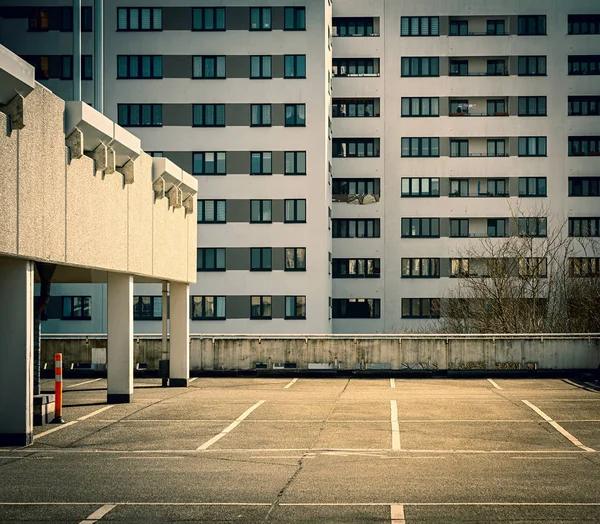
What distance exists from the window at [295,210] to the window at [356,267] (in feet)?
30.4

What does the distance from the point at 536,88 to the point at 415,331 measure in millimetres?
18691

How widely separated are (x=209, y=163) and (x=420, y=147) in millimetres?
16546

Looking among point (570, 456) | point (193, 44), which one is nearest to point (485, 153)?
point (193, 44)

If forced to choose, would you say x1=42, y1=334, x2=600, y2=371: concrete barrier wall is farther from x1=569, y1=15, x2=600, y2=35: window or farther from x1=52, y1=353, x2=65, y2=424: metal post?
x1=569, y1=15, x2=600, y2=35: window

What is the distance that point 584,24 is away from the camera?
71062 millimetres

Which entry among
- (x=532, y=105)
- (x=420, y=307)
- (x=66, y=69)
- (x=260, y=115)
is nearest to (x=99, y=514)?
(x=260, y=115)

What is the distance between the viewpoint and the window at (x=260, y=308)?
200 ft

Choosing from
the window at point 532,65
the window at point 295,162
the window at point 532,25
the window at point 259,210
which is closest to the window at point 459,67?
the window at point 532,65

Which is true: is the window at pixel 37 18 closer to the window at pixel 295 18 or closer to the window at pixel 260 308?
the window at pixel 295 18

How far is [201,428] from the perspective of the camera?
2044cm

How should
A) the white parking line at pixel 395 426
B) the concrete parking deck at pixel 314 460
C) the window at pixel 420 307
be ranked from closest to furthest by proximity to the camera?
the concrete parking deck at pixel 314 460 → the white parking line at pixel 395 426 → the window at pixel 420 307

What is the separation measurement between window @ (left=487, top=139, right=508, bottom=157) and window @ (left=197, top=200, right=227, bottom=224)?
799 inches

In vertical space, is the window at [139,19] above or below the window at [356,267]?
above

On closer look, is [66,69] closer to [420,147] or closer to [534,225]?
[420,147]
